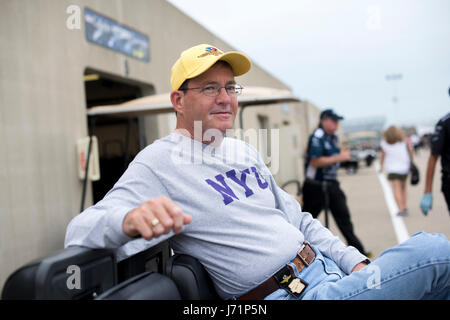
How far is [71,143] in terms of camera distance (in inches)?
221

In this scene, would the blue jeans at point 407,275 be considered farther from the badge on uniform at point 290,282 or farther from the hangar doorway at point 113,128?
the hangar doorway at point 113,128

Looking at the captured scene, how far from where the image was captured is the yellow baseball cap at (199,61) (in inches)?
70.7

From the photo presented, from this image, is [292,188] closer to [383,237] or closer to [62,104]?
[383,237]

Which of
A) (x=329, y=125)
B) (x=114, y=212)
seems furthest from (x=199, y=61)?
(x=329, y=125)

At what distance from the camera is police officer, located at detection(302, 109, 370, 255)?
493cm

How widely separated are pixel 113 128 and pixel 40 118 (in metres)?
6.76

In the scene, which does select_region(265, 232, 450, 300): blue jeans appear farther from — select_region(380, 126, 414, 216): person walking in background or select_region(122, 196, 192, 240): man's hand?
select_region(380, 126, 414, 216): person walking in background

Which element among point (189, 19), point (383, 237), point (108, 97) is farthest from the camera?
point (108, 97)

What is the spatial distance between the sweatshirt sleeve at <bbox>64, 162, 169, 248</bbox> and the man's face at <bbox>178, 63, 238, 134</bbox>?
1.27ft

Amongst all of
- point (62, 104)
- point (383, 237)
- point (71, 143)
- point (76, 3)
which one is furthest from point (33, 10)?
point (383, 237)

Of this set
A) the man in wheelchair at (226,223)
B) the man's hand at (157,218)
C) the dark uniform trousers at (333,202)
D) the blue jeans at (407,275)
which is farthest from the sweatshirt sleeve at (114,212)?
the dark uniform trousers at (333,202)

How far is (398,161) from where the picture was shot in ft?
27.8

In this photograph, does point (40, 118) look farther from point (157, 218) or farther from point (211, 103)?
point (157, 218)
